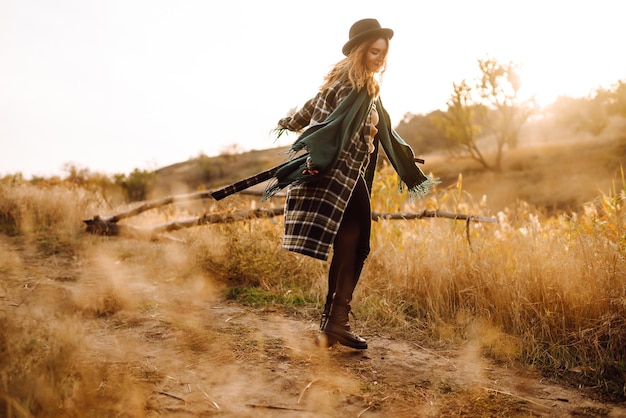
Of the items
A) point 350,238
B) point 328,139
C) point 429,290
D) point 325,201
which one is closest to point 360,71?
point 328,139

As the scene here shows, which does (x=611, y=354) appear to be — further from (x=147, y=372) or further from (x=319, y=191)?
(x=147, y=372)

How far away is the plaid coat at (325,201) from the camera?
123 inches

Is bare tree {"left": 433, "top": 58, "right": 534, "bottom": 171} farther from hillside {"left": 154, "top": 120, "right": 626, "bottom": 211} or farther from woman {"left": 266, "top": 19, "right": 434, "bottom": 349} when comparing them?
woman {"left": 266, "top": 19, "right": 434, "bottom": 349}

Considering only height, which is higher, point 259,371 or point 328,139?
point 328,139

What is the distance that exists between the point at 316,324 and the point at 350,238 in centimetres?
99

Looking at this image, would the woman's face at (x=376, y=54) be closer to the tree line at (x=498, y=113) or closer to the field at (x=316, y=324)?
the field at (x=316, y=324)

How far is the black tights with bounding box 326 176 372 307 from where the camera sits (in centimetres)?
333

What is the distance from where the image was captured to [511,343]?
334cm

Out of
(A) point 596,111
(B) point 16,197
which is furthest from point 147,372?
(A) point 596,111

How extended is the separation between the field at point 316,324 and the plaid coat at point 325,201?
74 cm

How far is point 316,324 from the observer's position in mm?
3967

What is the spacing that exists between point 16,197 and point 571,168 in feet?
89.9

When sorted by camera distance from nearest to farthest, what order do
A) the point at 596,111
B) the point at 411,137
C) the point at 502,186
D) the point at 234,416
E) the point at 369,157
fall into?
the point at 234,416 → the point at 369,157 → the point at 502,186 → the point at 596,111 → the point at 411,137

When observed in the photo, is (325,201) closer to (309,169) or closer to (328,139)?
(309,169)
